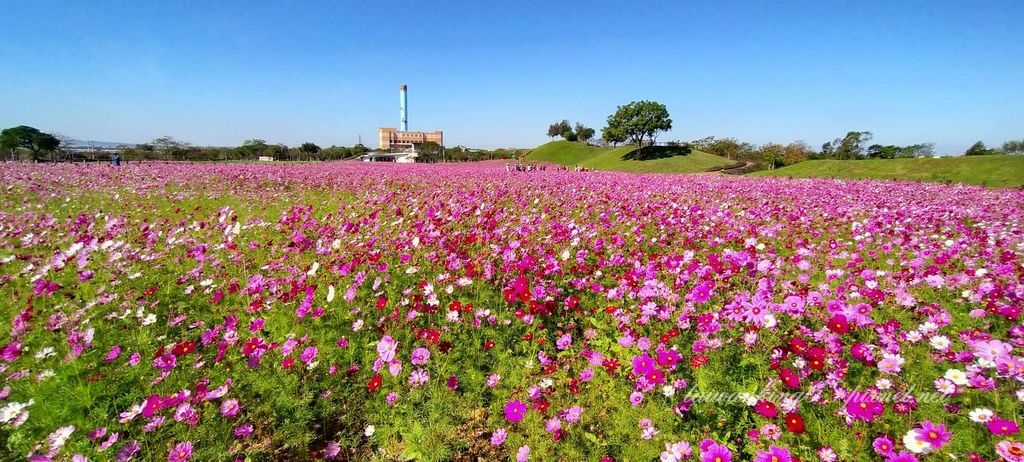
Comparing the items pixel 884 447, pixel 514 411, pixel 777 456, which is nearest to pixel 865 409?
pixel 884 447

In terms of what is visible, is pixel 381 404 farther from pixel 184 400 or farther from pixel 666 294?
pixel 666 294

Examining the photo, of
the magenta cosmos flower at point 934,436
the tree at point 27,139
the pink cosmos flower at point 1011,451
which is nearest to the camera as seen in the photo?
the pink cosmos flower at point 1011,451

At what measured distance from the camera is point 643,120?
58469 millimetres

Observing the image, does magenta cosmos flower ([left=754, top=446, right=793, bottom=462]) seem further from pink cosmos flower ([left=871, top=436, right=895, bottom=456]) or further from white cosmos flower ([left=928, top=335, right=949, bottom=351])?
white cosmos flower ([left=928, top=335, right=949, bottom=351])

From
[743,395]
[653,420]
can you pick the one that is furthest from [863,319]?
[653,420]

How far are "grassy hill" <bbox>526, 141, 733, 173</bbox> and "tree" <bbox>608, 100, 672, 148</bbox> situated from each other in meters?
2.75

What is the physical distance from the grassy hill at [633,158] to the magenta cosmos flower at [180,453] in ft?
147

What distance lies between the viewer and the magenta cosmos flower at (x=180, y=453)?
1.86 metres

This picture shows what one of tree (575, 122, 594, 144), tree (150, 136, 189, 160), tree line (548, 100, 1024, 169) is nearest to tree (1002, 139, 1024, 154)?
tree line (548, 100, 1024, 169)

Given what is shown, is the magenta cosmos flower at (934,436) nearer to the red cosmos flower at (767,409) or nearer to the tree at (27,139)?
the red cosmos flower at (767,409)

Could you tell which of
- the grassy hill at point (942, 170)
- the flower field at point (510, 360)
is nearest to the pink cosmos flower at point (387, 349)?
the flower field at point (510, 360)

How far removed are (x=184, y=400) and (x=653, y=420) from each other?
7.79ft

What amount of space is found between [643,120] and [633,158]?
233 inches

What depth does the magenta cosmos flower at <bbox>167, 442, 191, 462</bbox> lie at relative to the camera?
1.86 m
